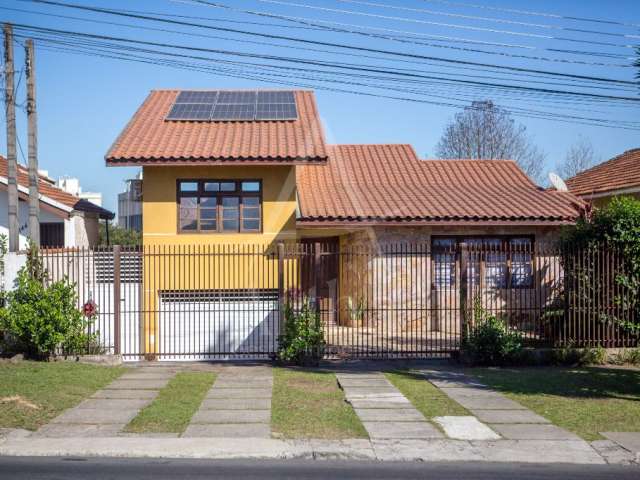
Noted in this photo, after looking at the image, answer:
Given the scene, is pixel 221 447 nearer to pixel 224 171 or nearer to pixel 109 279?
pixel 109 279

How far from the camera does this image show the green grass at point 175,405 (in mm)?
9078

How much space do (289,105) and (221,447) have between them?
14640 millimetres

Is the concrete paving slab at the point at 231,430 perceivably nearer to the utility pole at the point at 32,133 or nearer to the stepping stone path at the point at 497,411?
the stepping stone path at the point at 497,411

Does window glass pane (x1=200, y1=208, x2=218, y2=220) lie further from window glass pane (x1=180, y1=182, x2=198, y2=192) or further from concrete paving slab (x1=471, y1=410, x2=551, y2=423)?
concrete paving slab (x1=471, y1=410, x2=551, y2=423)

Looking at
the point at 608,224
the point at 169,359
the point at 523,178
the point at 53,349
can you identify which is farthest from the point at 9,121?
the point at 523,178

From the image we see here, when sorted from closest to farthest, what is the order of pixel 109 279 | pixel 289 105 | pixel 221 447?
pixel 221 447 → pixel 109 279 → pixel 289 105

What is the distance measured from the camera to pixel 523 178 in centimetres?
2275

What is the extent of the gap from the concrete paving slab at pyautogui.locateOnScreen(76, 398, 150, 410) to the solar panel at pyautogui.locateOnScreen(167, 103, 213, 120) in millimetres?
11079

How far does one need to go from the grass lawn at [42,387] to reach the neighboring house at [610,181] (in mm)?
14789

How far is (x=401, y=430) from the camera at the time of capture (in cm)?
904

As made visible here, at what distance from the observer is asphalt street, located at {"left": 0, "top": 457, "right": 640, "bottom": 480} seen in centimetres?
718

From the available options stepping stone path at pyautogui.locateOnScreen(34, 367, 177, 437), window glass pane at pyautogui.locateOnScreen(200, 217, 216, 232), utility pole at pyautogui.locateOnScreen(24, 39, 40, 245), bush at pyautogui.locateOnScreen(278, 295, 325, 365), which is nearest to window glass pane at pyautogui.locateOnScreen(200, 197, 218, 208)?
window glass pane at pyautogui.locateOnScreen(200, 217, 216, 232)

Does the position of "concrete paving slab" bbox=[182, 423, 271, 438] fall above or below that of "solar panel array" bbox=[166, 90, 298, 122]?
below

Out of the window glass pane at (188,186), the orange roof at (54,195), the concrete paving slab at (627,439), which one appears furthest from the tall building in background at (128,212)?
the concrete paving slab at (627,439)
